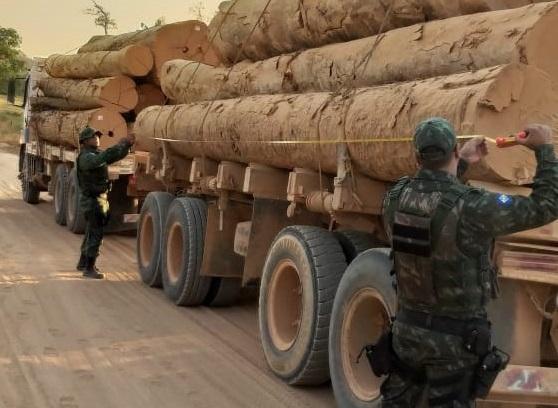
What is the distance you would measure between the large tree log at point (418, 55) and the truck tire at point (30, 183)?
11.7 m

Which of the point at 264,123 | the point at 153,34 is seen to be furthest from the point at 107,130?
the point at 264,123

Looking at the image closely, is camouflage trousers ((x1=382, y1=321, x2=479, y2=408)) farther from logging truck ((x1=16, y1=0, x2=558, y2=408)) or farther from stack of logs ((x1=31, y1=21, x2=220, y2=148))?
stack of logs ((x1=31, y1=21, x2=220, y2=148))

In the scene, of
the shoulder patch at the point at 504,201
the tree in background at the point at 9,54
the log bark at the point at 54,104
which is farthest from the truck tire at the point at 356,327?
the tree in background at the point at 9,54

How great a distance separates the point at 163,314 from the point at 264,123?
2.59m

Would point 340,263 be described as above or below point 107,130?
below

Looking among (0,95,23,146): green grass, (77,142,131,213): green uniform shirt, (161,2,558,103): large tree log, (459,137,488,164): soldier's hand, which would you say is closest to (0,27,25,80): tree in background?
(0,95,23,146): green grass

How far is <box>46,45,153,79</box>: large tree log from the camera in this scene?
43.5 ft

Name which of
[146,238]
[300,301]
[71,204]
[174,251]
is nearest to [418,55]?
[300,301]

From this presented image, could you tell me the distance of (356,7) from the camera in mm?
5902

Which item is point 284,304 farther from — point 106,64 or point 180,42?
point 106,64

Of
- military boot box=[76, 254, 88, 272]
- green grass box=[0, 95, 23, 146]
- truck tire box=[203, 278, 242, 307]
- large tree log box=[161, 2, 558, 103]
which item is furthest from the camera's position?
green grass box=[0, 95, 23, 146]

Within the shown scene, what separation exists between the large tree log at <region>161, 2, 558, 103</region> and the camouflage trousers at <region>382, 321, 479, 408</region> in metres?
1.66

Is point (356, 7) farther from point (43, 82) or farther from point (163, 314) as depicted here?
point (43, 82)

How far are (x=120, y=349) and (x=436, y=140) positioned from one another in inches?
158
